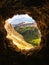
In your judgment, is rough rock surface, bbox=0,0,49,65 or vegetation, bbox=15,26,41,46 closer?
rough rock surface, bbox=0,0,49,65

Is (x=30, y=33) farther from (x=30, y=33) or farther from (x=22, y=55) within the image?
(x=22, y=55)

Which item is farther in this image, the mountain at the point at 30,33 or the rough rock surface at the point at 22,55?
the mountain at the point at 30,33

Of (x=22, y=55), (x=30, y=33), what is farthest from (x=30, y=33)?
(x=22, y=55)

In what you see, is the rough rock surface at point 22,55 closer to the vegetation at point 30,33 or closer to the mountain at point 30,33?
the mountain at point 30,33

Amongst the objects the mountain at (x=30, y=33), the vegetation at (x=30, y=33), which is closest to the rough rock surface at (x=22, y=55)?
the mountain at (x=30, y=33)

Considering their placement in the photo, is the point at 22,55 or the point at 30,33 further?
the point at 30,33

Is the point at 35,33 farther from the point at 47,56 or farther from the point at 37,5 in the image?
the point at 37,5

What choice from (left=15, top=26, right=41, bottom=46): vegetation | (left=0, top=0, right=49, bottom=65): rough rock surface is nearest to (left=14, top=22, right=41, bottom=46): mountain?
(left=15, top=26, right=41, bottom=46): vegetation

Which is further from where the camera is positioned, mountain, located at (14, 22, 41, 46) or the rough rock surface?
mountain, located at (14, 22, 41, 46)

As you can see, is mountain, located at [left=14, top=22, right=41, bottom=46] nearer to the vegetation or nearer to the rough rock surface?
the vegetation

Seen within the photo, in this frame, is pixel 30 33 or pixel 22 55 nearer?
pixel 22 55

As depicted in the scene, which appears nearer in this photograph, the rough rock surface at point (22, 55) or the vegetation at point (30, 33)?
the rough rock surface at point (22, 55)
